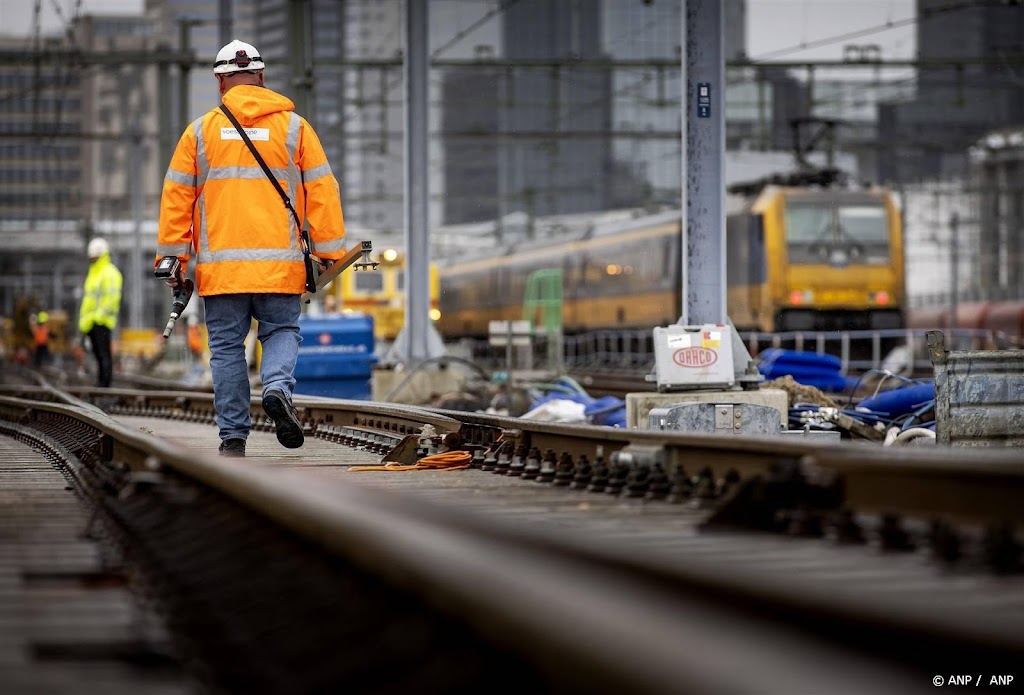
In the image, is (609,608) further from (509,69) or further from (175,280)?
(509,69)

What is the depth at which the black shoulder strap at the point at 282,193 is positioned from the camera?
7.87 meters

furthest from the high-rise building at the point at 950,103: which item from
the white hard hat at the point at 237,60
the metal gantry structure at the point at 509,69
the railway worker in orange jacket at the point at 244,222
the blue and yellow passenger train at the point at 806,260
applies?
the railway worker in orange jacket at the point at 244,222

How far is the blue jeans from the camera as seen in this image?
8055 mm

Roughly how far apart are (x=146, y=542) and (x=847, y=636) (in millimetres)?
2804

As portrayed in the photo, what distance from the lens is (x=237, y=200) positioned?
7.89 metres

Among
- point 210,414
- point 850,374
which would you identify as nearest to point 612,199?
point 850,374

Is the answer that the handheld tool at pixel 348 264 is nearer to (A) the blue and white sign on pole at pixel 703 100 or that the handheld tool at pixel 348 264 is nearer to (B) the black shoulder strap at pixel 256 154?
(B) the black shoulder strap at pixel 256 154

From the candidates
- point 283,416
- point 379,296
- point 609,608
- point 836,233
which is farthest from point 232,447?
point 836,233

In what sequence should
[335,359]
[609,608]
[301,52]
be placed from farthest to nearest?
[301,52] → [335,359] → [609,608]

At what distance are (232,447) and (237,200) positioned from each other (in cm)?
117

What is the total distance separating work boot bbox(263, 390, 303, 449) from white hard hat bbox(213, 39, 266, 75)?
1542mm

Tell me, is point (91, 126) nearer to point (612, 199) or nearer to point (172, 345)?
point (612, 199)

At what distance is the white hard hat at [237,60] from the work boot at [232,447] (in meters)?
1.74

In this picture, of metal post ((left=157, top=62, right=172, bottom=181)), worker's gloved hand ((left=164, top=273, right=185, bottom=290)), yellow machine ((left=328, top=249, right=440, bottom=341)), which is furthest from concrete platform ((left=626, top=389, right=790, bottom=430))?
metal post ((left=157, top=62, right=172, bottom=181))
